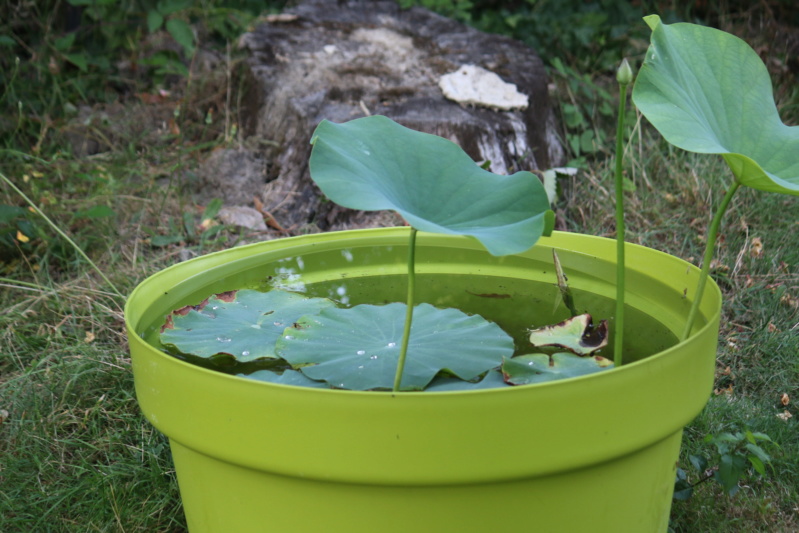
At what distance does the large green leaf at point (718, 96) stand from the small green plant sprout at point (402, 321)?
167 mm

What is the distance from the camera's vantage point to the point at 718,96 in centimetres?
95

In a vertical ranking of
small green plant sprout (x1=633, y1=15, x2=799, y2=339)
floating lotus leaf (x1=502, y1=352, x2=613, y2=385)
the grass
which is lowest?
the grass

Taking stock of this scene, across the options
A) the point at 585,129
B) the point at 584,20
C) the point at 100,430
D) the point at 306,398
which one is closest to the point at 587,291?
the point at 306,398

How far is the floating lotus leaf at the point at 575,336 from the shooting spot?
3.39ft

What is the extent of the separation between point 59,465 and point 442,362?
2.77ft

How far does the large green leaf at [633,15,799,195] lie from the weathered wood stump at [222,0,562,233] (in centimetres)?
130

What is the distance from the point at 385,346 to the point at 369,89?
1.59 meters

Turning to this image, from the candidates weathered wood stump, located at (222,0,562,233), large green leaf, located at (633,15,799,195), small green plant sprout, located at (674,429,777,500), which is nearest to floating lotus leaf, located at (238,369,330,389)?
large green leaf, located at (633,15,799,195)

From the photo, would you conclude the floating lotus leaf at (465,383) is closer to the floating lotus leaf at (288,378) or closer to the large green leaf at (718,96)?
the floating lotus leaf at (288,378)

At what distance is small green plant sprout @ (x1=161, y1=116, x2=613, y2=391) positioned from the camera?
844 mm

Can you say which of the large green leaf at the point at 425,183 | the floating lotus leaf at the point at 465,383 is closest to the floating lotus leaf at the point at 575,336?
the floating lotus leaf at the point at 465,383

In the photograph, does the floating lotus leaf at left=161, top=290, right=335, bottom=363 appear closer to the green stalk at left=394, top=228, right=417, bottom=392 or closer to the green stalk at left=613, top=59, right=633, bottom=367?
the green stalk at left=394, top=228, right=417, bottom=392

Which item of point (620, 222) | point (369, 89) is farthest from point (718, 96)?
point (369, 89)

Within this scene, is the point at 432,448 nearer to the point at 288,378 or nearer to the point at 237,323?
the point at 288,378
